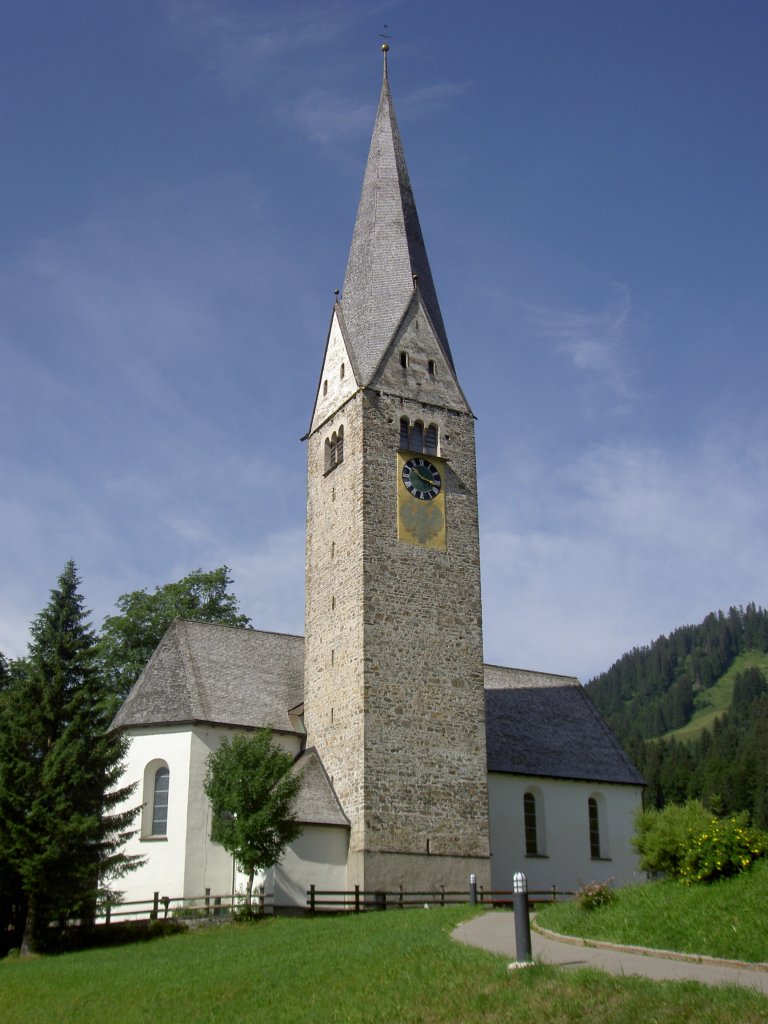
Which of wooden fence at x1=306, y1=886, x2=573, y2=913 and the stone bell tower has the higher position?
the stone bell tower

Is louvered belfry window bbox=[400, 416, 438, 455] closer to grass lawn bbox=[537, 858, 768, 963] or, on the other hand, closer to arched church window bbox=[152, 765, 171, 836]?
arched church window bbox=[152, 765, 171, 836]

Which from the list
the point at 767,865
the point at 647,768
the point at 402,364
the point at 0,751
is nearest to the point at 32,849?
the point at 0,751

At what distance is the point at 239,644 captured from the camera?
39281 mm

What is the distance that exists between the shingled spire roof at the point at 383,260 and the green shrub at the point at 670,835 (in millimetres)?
17229

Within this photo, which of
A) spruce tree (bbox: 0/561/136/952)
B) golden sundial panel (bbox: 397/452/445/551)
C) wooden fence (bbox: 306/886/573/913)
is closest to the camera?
spruce tree (bbox: 0/561/136/952)

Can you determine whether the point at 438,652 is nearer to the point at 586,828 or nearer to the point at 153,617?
the point at 586,828

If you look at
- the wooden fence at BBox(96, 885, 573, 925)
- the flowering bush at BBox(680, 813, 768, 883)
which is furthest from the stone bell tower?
the flowering bush at BBox(680, 813, 768, 883)

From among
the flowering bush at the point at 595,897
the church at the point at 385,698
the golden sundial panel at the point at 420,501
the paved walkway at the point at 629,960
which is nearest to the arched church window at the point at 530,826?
the church at the point at 385,698

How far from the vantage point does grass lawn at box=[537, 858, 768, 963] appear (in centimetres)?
1656

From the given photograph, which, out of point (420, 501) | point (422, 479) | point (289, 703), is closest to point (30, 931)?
point (289, 703)

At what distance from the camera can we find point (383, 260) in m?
42.3

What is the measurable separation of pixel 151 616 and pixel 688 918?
1385 inches

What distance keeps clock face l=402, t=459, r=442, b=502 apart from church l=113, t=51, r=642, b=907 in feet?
0.16

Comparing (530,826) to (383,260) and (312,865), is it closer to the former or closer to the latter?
(312,865)
